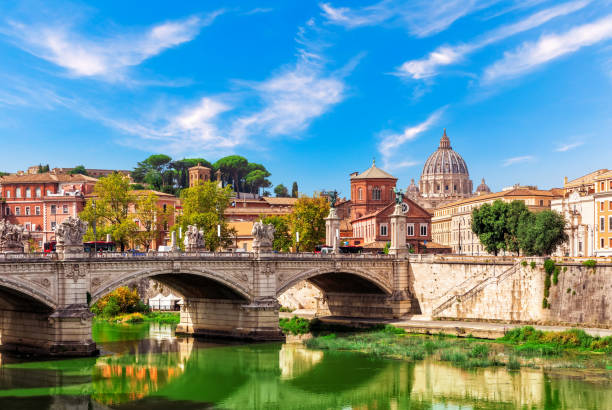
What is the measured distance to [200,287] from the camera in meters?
52.4

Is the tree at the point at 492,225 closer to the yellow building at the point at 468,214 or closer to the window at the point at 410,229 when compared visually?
the window at the point at 410,229

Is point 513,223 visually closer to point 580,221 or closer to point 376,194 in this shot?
point 580,221

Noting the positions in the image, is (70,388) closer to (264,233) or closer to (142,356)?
(142,356)

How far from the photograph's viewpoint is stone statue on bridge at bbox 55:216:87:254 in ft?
136

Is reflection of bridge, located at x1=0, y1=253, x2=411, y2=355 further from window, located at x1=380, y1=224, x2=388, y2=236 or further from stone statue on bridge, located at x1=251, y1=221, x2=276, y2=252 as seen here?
window, located at x1=380, y1=224, x2=388, y2=236

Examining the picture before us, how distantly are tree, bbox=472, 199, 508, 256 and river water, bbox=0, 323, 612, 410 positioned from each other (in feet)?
110

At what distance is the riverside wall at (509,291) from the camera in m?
47.1

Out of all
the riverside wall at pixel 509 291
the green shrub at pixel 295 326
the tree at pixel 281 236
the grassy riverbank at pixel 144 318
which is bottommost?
the green shrub at pixel 295 326

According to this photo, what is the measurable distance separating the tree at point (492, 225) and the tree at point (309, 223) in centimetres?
1598

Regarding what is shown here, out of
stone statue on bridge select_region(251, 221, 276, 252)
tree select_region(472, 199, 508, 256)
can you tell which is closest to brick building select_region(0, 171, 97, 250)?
tree select_region(472, 199, 508, 256)

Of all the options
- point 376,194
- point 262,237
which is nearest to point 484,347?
point 262,237

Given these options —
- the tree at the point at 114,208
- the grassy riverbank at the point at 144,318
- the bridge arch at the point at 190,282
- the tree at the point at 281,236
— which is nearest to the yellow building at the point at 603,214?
the tree at the point at 281,236

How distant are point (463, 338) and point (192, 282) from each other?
59.4 feet

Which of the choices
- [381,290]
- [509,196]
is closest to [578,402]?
[381,290]
